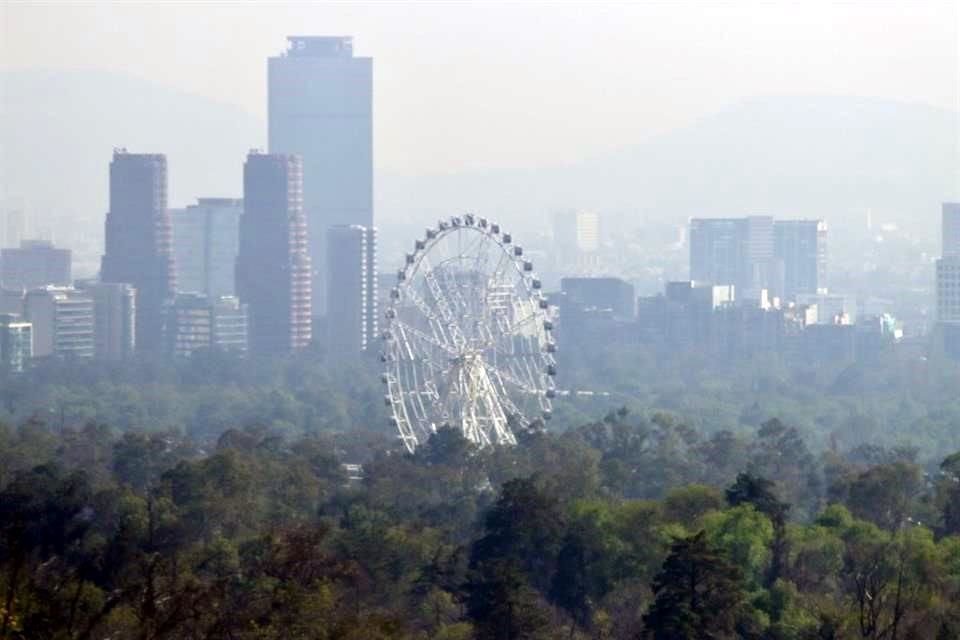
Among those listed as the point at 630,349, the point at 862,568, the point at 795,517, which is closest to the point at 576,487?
the point at 795,517

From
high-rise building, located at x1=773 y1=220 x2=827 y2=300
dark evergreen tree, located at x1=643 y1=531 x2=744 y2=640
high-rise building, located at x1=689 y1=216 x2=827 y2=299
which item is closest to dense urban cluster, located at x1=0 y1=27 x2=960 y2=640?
dark evergreen tree, located at x1=643 y1=531 x2=744 y2=640

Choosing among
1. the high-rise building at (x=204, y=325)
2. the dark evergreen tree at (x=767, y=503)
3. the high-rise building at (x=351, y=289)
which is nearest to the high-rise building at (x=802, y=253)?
the high-rise building at (x=351, y=289)

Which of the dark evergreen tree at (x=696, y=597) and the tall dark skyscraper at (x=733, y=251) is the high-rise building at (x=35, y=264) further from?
the dark evergreen tree at (x=696, y=597)

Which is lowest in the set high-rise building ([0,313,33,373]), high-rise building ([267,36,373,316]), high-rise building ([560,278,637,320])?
high-rise building ([0,313,33,373])

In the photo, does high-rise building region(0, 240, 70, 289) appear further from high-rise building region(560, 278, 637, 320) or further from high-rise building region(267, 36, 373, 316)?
high-rise building region(560, 278, 637, 320)

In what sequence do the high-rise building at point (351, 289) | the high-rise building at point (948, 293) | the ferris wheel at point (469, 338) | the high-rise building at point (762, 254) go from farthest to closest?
the high-rise building at point (762, 254), the high-rise building at point (351, 289), the high-rise building at point (948, 293), the ferris wheel at point (469, 338)
